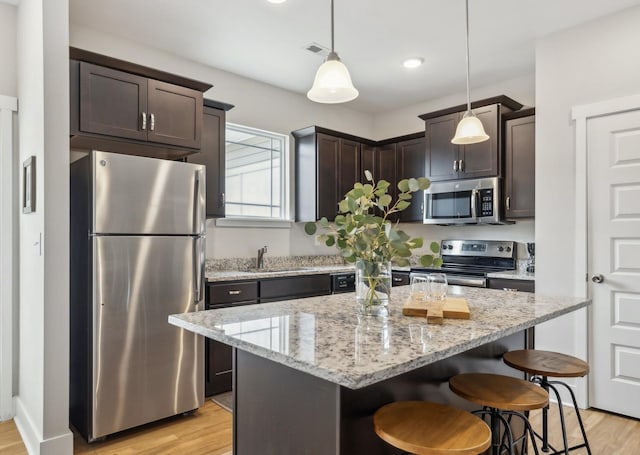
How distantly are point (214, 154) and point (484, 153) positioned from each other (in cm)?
241

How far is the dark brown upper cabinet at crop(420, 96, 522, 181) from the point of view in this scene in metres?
3.79

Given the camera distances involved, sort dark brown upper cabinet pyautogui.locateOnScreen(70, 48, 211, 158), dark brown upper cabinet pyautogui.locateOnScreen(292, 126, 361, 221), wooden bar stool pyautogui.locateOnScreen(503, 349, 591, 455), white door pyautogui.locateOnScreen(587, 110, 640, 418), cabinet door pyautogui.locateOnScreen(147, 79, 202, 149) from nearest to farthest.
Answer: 1. wooden bar stool pyautogui.locateOnScreen(503, 349, 591, 455)
2. dark brown upper cabinet pyautogui.locateOnScreen(70, 48, 211, 158)
3. white door pyautogui.locateOnScreen(587, 110, 640, 418)
4. cabinet door pyautogui.locateOnScreen(147, 79, 202, 149)
5. dark brown upper cabinet pyautogui.locateOnScreen(292, 126, 361, 221)

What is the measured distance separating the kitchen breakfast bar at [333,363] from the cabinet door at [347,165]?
2758mm

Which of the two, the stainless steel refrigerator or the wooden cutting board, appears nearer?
the wooden cutting board

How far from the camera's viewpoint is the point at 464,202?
13.1 feet

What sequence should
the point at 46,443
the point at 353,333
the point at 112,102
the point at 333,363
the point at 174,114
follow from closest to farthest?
the point at 333,363
the point at 353,333
the point at 46,443
the point at 112,102
the point at 174,114

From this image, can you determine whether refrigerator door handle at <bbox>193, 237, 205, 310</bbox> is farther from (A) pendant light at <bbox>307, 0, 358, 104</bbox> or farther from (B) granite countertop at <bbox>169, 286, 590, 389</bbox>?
(A) pendant light at <bbox>307, 0, 358, 104</bbox>

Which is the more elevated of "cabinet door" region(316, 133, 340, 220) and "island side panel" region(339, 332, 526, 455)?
"cabinet door" region(316, 133, 340, 220)

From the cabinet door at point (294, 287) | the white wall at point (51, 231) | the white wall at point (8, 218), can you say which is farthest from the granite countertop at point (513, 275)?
the white wall at point (8, 218)

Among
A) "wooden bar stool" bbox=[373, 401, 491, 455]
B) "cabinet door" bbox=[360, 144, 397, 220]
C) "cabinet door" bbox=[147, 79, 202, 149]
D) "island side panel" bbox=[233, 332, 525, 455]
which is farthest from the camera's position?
"cabinet door" bbox=[360, 144, 397, 220]

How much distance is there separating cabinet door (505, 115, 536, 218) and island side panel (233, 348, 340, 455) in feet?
9.92

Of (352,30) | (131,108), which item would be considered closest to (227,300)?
(131,108)

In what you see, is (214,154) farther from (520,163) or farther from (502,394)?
(502,394)

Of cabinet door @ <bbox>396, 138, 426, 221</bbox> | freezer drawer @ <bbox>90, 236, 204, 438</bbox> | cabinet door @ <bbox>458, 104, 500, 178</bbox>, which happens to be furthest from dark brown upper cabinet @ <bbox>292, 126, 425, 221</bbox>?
freezer drawer @ <bbox>90, 236, 204, 438</bbox>
